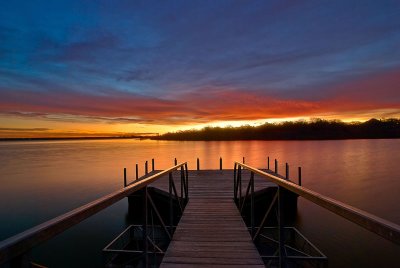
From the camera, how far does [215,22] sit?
1491cm

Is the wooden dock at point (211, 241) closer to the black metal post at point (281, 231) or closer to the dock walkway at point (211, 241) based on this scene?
the dock walkway at point (211, 241)

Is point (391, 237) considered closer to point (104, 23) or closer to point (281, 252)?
point (281, 252)

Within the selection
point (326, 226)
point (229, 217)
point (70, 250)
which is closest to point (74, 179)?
point (70, 250)

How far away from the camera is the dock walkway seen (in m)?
4.02

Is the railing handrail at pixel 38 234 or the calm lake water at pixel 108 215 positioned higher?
the railing handrail at pixel 38 234

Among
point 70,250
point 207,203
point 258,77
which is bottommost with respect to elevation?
point 70,250

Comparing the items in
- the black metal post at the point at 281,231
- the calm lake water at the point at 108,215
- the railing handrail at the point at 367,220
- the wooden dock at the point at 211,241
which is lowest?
the calm lake water at the point at 108,215

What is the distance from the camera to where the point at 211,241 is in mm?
4855

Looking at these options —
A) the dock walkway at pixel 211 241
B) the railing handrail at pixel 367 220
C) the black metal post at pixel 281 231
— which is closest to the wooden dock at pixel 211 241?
the dock walkway at pixel 211 241

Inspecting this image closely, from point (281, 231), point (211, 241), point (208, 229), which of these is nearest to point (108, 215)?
point (208, 229)

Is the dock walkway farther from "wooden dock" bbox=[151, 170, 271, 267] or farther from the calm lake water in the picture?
the calm lake water

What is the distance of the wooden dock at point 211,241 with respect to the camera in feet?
13.2

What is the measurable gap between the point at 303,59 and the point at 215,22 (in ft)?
31.4

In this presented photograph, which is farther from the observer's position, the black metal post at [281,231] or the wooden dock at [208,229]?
the black metal post at [281,231]
